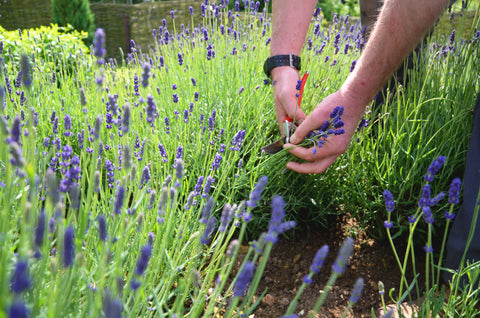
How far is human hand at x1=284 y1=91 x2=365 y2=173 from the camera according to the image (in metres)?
1.73

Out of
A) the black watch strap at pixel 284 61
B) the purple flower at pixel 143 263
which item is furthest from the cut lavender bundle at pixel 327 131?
the purple flower at pixel 143 263

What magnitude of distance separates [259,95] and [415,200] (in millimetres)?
1094

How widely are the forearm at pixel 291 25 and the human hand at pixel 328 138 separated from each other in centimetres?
54

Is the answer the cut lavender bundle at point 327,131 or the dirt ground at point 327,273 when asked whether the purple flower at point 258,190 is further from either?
the dirt ground at point 327,273

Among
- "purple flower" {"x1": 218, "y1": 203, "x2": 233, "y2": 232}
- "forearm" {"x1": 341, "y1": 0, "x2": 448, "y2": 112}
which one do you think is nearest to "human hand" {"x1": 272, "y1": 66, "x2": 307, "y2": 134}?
"forearm" {"x1": 341, "y1": 0, "x2": 448, "y2": 112}

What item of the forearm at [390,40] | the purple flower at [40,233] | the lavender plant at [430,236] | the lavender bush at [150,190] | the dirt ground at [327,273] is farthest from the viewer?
the dirt ground at [327,273]

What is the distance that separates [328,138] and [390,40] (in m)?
0.48

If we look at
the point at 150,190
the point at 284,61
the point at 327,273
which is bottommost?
the point at 327,273

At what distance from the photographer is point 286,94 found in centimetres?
196

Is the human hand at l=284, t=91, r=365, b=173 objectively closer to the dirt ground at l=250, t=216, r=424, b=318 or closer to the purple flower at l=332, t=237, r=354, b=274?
the dirt ground at l=250, t=216, r=424, b=318

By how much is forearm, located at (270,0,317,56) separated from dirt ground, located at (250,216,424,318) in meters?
1.00

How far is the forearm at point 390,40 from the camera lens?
1.64 meters

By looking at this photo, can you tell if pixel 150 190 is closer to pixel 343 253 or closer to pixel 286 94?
pixel 286 94

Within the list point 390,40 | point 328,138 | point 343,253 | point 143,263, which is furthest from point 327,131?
point 143,263
